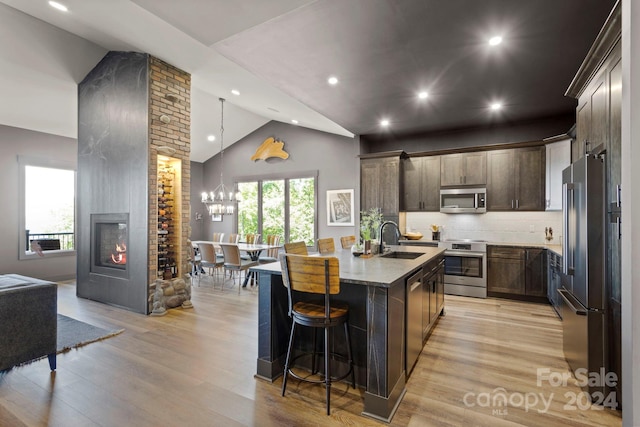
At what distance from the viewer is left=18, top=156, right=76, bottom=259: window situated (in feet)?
Answer: 20.1

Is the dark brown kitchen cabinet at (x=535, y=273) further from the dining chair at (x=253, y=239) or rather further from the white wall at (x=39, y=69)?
the white wall at (x=39, y=69)

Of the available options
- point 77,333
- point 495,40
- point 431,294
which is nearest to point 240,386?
point 431,294

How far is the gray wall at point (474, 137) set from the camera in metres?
5.19

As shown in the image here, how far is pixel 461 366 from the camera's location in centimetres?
281

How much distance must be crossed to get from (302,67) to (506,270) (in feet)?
14.5

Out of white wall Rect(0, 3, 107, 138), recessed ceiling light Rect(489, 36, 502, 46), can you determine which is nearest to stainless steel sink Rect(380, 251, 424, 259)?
recessed ceiling light Rect(489, 36, 502, 46)

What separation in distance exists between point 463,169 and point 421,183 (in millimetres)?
782

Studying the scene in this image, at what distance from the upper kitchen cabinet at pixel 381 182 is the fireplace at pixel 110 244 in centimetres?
423

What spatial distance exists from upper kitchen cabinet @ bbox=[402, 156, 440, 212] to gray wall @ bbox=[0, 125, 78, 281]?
730 cm

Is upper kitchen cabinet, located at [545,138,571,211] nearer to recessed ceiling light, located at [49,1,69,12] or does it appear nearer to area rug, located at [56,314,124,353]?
area rug, located at [56,314,124,353]

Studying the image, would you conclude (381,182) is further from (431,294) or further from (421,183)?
(431,294)

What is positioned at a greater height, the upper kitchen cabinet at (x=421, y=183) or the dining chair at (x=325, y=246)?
the upper kitchen cabinet at (x=421, y=183)

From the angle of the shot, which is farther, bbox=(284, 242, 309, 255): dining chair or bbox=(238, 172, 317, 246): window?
bbox=(238, 172, 317, 246): window

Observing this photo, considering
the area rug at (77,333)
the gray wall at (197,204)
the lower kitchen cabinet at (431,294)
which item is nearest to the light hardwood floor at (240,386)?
the area rug at (77,333)
